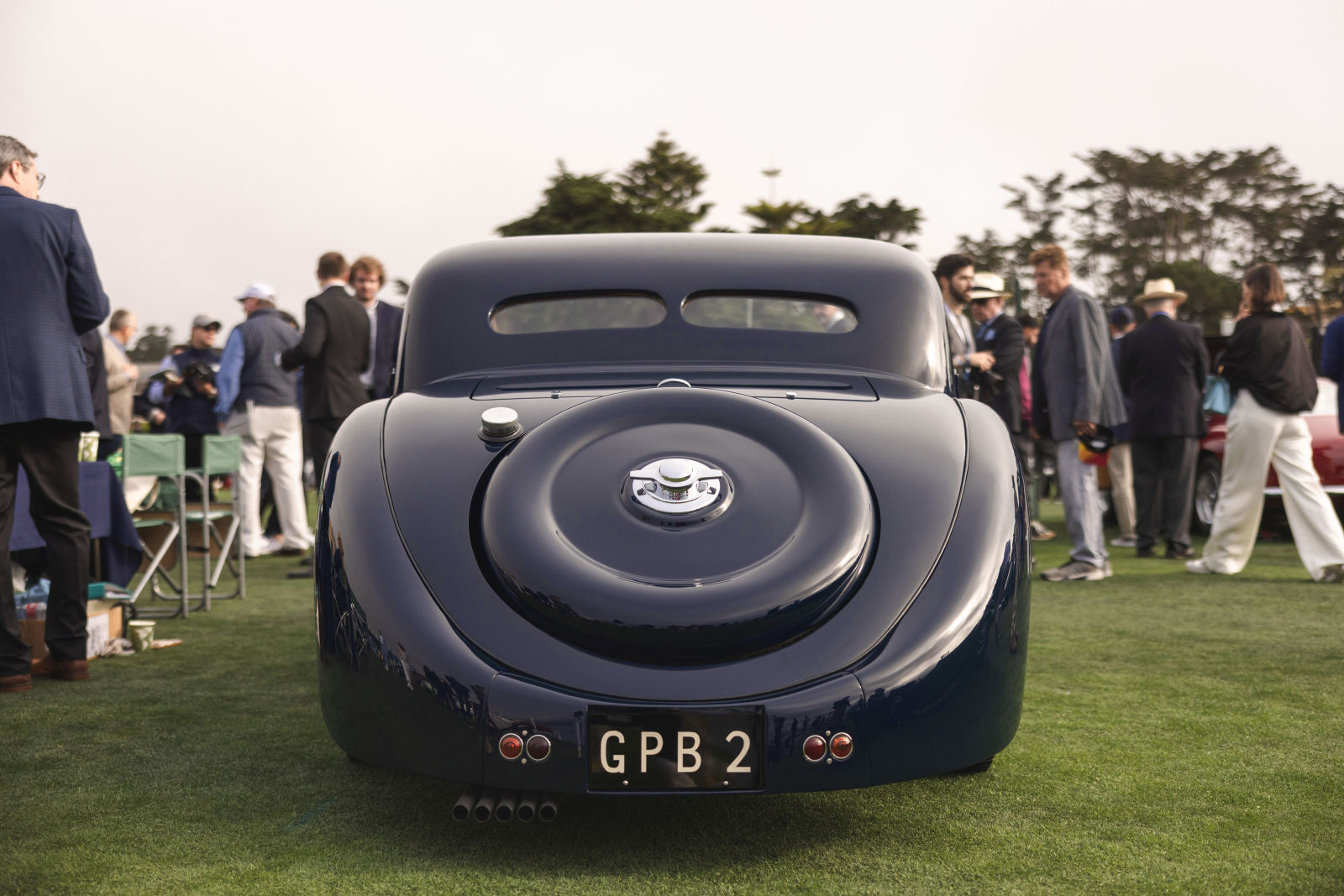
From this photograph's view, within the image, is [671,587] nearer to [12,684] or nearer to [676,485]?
[676,485]

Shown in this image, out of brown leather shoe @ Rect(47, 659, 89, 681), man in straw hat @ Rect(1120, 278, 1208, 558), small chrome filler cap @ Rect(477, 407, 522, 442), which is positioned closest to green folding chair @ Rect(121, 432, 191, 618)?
brown leather shoe @ Rect(47, 659, 89, 681)

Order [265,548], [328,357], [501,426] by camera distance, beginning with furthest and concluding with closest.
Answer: [265,548], [328,357], [501,426]

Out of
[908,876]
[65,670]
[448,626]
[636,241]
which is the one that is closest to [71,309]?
[65,670]

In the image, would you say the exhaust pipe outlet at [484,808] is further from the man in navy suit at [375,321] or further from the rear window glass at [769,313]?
the man in navy suit at [375,321]

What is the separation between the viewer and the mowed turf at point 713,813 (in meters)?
2.53

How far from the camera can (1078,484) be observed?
24.3ft

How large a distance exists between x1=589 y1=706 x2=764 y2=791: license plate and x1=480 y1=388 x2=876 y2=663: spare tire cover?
0.43 feet

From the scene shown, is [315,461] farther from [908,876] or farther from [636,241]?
[908,876]

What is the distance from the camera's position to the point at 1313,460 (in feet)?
30.8

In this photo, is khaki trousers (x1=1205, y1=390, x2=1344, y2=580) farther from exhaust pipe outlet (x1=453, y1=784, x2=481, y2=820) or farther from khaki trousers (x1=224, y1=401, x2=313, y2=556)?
khaki trousers (x1=224, y1=401, x2=313, y2=556)

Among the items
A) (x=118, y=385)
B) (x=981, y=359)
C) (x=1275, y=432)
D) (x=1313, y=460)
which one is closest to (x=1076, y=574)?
(x=1275, y=432)

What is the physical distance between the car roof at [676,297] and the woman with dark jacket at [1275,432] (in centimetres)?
444

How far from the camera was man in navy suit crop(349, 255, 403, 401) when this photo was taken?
872 cm

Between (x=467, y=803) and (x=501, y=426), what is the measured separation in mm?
878
